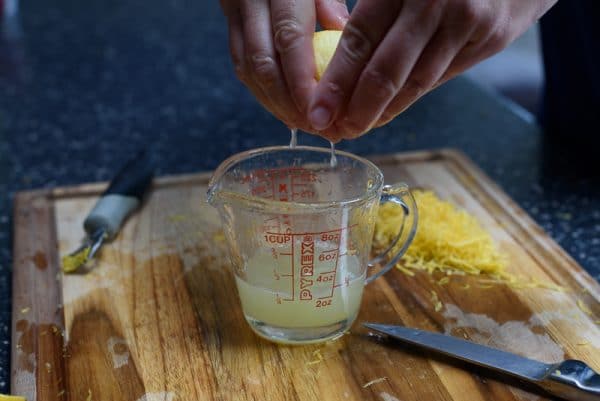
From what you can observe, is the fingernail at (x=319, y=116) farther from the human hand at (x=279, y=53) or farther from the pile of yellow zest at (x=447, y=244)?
the pile of yellow zest at (x=447, y=244)

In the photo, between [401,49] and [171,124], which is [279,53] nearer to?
[401,49]

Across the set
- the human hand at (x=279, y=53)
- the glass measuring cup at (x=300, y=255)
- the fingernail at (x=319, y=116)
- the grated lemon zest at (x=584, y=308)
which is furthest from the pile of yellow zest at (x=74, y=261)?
the grated lemon zest at (x=584, y=308)

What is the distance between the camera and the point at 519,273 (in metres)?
1.34

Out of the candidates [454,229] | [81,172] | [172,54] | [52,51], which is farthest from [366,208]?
[52,51]

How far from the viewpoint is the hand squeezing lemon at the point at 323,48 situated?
1081 millimetres

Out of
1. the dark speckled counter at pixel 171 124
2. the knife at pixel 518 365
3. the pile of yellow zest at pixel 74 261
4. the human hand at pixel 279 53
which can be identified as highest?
the human hand at pixel 279 53

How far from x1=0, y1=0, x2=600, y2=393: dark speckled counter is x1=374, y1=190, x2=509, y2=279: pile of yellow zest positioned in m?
0.21

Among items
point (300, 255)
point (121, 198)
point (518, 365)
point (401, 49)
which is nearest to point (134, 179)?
point (121, 198)

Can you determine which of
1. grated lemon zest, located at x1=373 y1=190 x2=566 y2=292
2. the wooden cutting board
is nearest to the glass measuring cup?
the wooden cutting board

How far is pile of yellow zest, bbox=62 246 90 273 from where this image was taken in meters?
1.34

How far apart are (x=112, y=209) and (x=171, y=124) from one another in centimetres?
68

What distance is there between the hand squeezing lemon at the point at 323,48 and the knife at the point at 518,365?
43cm

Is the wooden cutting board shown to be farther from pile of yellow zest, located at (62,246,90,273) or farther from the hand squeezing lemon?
the hand squeezing lemon

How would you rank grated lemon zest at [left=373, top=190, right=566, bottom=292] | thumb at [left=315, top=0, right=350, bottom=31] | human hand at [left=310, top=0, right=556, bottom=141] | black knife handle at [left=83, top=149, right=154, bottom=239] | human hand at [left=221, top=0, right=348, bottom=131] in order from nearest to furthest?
human hand at [left=310, top=0, right=556, bottom=141] < human hand at [left=221, top=0, right=348, bottom=131] < thumb at [left=315, top=0, right=350, bottom=31] < grated lemon zest at [left=373, top=190, right=566, bottom=292] < black knife handle at [left=83, top=149, right=154, bottom=239]
